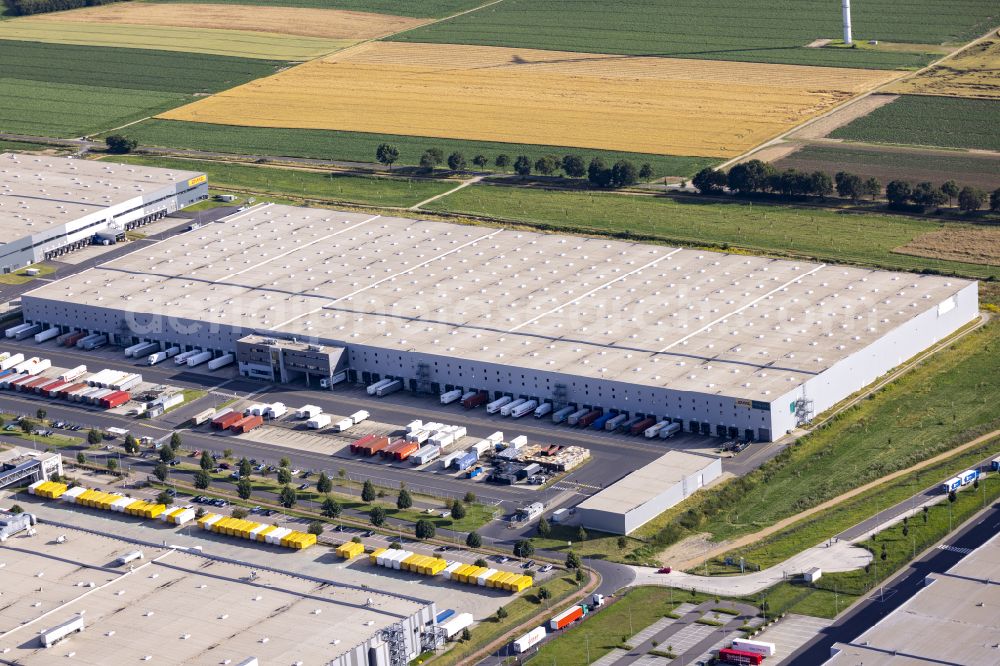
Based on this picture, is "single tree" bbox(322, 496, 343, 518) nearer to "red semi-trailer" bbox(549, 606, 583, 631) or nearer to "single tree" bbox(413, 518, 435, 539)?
"single tree" bbox(413, 518, 435, 539)

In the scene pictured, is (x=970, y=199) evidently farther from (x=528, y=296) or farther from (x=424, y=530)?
(x=424, y=530)

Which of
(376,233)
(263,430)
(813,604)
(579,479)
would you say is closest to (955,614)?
(813,604)

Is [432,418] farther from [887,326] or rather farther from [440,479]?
[887,326]

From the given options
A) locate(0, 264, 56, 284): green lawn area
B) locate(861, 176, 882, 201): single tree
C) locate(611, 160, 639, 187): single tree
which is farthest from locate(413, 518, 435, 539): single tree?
locate(611, 160, 639, 187): single tree

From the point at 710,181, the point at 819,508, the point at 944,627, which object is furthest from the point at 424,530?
A: the point at 710,181

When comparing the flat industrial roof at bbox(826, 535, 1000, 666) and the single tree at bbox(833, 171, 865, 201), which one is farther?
the single tree at bbox(833, 171, 865, 201)
